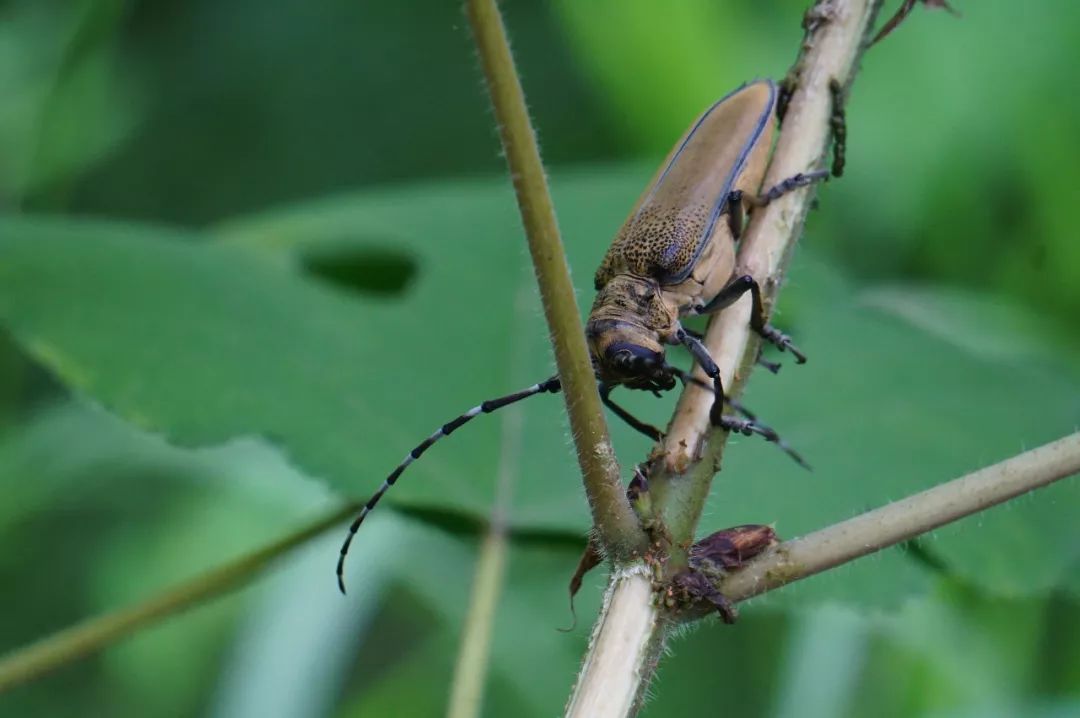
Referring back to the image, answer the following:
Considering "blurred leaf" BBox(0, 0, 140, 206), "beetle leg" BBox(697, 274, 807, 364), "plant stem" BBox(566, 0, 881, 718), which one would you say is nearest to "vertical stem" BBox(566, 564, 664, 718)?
"plant stem" BBox(566, 0, 881, 718)

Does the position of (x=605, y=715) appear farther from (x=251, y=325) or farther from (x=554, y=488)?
(x=251, y=325)

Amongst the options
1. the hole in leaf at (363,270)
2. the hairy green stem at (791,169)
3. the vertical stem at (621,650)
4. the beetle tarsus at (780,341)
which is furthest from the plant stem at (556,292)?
the hole in leaf at (363,270)

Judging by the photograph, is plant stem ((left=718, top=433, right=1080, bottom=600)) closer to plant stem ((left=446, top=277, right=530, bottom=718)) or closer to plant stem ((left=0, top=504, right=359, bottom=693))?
plant stem ((left=446, top=277, right=530, bottom=718))

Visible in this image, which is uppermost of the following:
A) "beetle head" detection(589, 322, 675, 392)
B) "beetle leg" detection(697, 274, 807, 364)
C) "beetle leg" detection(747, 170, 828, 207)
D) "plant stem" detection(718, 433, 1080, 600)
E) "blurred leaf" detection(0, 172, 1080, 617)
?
"beetle leg" detection(747, 170, 828, 207)

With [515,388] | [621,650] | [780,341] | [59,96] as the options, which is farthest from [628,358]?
[59,96]

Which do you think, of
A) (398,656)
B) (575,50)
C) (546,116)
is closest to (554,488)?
(398,656)

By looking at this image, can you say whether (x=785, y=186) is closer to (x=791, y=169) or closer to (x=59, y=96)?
(x=791, y=169)
